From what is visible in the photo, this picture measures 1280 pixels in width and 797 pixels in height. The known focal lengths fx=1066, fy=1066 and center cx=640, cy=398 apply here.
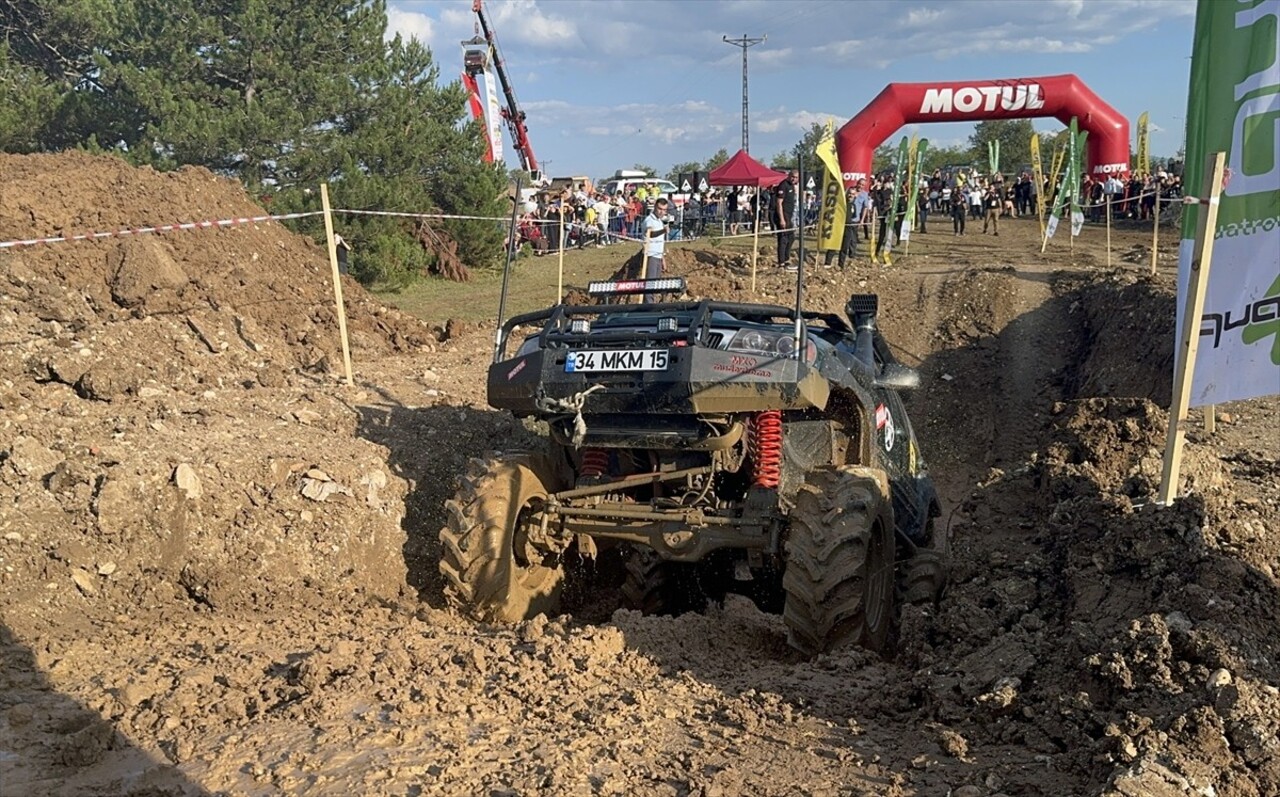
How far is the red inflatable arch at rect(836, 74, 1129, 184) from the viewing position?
2353 centimetres

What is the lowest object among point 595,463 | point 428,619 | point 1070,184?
point 428,619

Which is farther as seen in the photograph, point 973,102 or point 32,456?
point 973,102

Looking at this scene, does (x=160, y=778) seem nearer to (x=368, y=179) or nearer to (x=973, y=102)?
(x=368, y=179)

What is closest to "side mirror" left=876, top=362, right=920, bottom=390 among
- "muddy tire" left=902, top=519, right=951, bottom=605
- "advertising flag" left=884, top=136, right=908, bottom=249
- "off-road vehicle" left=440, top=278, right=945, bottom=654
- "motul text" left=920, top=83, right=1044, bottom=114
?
"off-road vehicle" left=440, top=278, right=945, bottom=654

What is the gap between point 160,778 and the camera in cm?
382

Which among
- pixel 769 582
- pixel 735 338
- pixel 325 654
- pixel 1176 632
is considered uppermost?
pixel 735 338

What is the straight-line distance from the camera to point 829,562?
5355 millimetres

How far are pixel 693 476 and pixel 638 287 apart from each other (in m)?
1.24

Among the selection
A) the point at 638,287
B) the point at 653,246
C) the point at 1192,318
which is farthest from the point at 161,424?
the point at 653,246

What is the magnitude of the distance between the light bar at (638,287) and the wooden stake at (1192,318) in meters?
2.85

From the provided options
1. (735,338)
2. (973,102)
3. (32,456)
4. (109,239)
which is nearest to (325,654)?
(735,338)

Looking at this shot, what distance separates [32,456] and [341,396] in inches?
119

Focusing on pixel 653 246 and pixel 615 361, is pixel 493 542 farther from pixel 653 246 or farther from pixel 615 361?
pixel 653 246

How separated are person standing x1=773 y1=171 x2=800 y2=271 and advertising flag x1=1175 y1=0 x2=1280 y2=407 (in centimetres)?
1555
